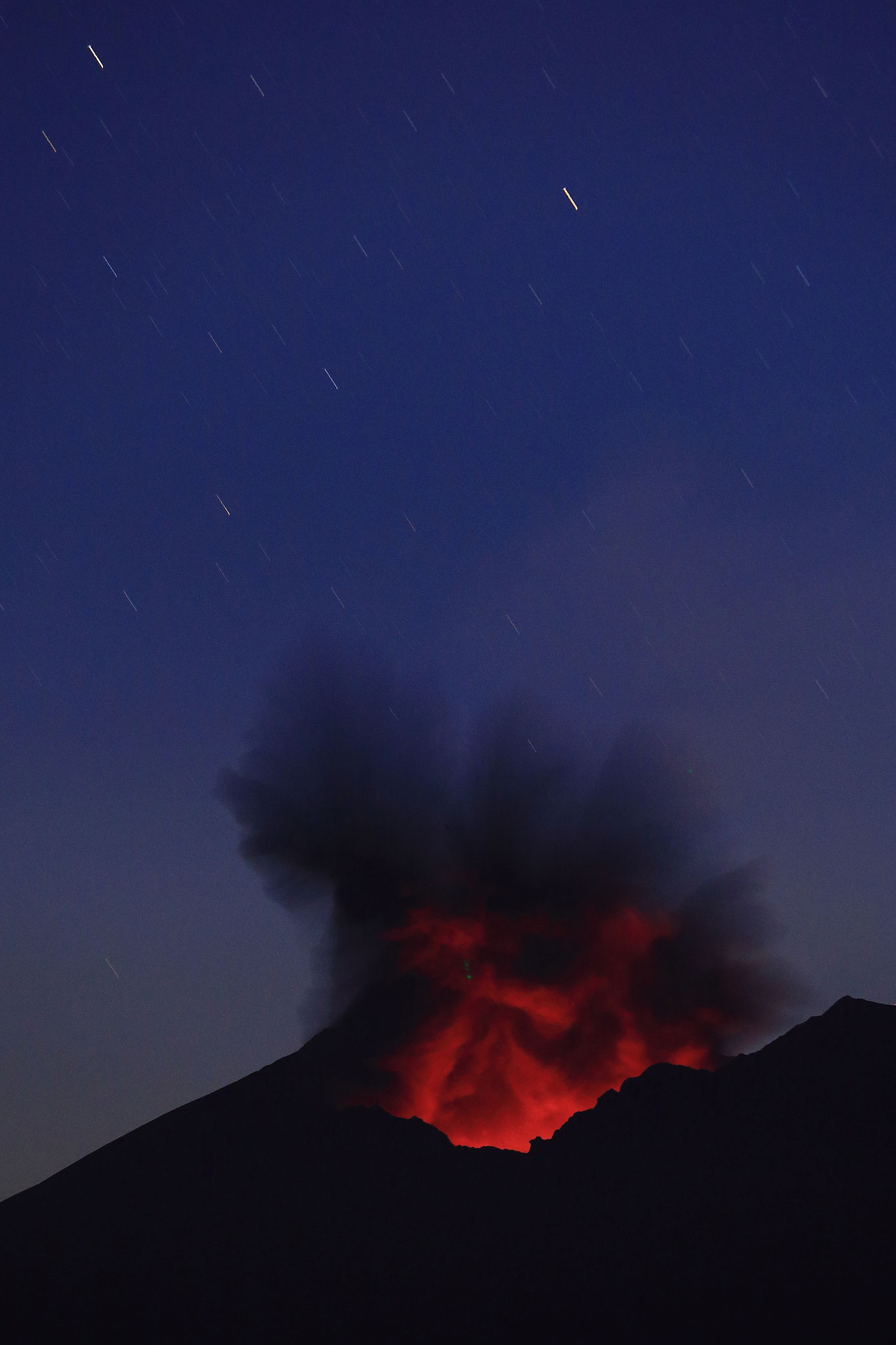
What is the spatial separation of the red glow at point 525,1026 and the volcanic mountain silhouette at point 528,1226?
4.94m

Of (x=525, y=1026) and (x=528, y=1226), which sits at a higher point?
(x=525, y=1026)

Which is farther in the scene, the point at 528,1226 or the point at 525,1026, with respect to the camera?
the point at 525,1026

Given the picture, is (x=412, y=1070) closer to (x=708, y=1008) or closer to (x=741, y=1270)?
(x=708, y=1008)

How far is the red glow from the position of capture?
53.8 m

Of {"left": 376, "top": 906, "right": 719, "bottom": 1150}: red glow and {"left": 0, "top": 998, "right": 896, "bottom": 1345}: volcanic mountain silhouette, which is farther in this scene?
{"left": 376, "top": 906, "right": 719, "bottom": 1150}: red glow

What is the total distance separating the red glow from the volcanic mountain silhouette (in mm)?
4939

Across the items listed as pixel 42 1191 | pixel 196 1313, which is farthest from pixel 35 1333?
pixel 42 1191

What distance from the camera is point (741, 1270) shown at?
38469 millimetres

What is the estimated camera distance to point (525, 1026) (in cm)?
5659

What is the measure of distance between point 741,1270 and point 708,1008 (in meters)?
18.7

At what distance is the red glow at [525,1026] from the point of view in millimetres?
53844

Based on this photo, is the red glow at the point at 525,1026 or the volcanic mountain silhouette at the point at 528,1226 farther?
the red glow at the point at 525,1026

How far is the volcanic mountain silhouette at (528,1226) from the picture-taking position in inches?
1512

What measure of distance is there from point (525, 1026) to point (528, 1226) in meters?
14.3
